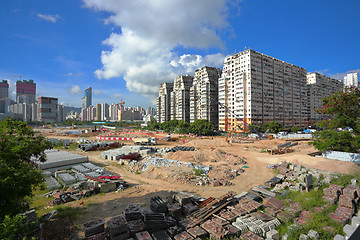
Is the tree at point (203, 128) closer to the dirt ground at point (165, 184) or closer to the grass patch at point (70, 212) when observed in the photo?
the dirt ground at point (165, 184)

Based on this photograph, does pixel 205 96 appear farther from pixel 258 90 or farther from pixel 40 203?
pixel 40 203

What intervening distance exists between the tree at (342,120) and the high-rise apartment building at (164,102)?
273ft

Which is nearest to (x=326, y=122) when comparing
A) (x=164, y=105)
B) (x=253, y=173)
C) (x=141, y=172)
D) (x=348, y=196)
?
(x=253, y=173)

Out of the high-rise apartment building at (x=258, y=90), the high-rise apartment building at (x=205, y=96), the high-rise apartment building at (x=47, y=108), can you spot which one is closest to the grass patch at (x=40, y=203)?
the high-rise apartment building at (x=258, y=90)

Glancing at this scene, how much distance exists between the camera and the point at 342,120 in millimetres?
19125

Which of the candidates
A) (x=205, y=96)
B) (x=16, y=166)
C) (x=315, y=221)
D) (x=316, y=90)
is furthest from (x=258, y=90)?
(x=16, y=166)

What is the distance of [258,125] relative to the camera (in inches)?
2391

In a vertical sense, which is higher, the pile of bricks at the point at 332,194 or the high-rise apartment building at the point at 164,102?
the high-rise apartment building at the point at 164,102

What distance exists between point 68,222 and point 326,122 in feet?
85.0

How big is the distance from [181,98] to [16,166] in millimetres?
80289

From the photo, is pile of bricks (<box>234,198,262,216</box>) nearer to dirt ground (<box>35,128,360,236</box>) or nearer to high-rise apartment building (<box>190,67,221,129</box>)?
dirt ground (<box>35,128,360,236</box>)

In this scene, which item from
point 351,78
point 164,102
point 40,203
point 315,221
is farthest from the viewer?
point 351,78

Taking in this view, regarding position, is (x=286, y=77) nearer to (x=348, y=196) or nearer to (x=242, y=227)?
(x=348, y=196)

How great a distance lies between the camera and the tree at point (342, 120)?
18797 mm
